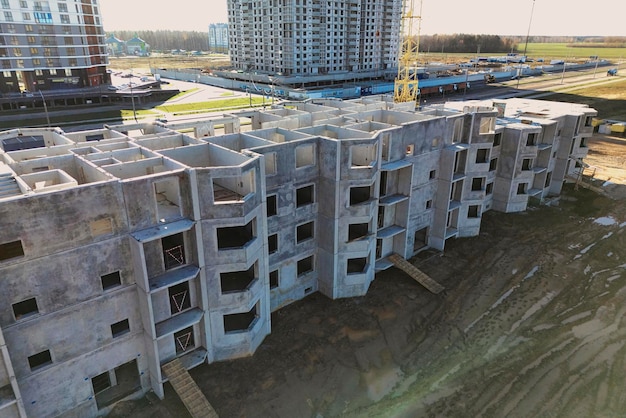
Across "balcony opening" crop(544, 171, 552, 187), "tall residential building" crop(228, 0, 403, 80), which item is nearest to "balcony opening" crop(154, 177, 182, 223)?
"balcony opening" crop(544, 171, 552, 187)

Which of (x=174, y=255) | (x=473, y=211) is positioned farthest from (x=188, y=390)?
(x=473, y=211)

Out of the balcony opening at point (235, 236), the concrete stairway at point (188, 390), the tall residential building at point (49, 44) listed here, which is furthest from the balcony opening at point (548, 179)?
the tall residential building at point (49, 44)

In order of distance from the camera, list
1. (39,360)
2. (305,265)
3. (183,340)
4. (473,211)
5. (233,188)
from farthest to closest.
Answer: (473,211) → (305,265) → (233,188) → (183,340) → (39,360)

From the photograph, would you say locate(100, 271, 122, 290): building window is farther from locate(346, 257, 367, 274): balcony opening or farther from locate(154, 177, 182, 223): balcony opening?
locate(346, 257, 367, 274): balcony opening

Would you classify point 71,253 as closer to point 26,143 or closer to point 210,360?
point 210,360

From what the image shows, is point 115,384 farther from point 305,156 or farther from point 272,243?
point 305,156

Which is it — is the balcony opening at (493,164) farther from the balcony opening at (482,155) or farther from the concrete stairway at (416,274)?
the concrete stairway at (416,274)
